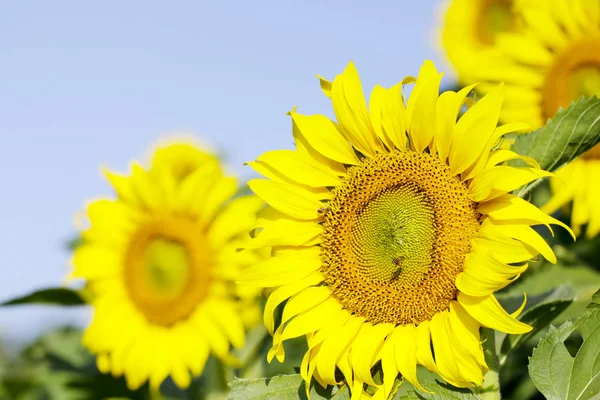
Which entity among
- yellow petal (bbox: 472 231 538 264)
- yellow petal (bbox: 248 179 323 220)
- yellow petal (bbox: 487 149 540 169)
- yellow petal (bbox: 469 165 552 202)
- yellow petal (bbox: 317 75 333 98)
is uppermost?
yellow petal (bbox: 317 75 333 98)

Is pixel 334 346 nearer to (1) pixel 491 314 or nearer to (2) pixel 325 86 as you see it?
(1) pixel 491 314

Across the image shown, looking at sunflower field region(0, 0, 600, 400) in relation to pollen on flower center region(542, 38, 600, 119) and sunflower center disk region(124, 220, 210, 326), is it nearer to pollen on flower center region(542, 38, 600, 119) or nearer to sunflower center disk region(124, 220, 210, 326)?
pollen on flower center region(542, 38, 600, 119)

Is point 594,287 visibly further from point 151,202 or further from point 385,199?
point 151,202

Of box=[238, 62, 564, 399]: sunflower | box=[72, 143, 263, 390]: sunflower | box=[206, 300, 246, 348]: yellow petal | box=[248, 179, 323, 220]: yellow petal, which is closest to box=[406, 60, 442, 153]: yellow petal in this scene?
Result: box=[238, 62, 564, 399]: sunflower

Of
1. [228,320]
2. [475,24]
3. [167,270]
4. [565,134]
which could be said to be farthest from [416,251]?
[475,24]

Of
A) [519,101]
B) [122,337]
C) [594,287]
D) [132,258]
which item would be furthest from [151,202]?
[594,287]
